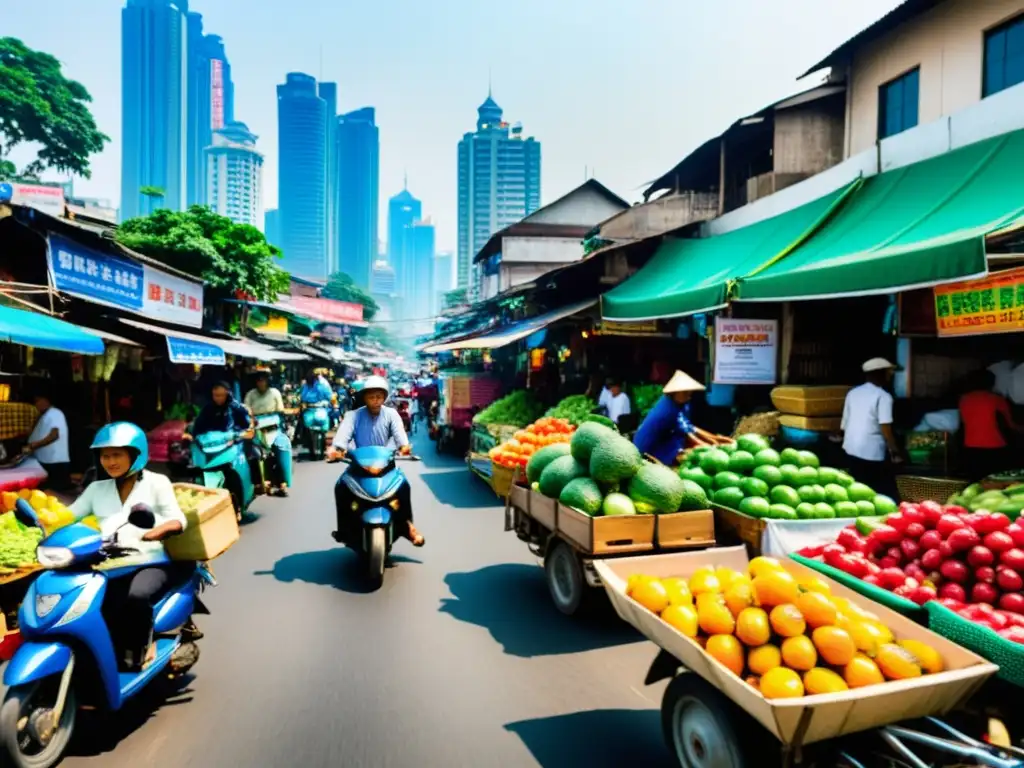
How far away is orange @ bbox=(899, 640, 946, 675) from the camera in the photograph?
2574 millimetres

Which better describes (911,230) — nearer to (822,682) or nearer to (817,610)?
(817,610)

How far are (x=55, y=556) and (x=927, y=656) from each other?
12.6ft

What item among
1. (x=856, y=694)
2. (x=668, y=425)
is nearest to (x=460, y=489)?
(x=668, y=425)

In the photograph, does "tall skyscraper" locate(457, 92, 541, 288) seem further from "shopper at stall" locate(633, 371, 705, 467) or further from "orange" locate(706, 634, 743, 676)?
"orange" locate(706, 634, 743, 676)

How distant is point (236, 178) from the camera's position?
148 metres

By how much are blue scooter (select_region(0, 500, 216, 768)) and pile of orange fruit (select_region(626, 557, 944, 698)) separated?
2637 millimetres

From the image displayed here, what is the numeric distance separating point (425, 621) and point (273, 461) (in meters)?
5.89

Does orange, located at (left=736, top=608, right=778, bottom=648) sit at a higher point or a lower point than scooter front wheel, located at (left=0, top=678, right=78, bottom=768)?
higher

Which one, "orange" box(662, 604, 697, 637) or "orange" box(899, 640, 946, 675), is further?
"orange" box(662, 604, 697, 637)

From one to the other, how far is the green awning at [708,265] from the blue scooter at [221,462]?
6037mm

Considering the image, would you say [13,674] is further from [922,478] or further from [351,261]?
[351,261]

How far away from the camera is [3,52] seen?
A: 3584 centimetres

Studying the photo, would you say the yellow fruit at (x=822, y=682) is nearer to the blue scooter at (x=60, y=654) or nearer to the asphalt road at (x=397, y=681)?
the asphalt road at (x=397, y=681)

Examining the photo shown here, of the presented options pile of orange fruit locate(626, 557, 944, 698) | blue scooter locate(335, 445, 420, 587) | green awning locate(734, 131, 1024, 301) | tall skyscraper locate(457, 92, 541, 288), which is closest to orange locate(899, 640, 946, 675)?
pile of orange fruit locate(626, 557, 944, 698)
